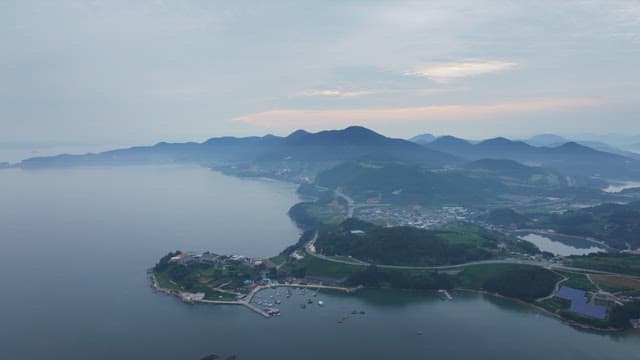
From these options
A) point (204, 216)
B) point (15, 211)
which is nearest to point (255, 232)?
point (204, 216)

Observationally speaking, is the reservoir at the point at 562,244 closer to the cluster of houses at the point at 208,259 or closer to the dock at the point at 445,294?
the dock at the point at 445,294

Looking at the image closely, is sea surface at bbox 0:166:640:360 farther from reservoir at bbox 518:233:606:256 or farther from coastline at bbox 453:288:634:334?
reservoir at bbox 518:233:606:256

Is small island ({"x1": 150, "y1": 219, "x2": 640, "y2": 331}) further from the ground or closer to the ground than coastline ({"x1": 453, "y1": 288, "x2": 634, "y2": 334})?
further from the ground

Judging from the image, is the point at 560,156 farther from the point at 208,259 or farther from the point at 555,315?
the point at 208,259

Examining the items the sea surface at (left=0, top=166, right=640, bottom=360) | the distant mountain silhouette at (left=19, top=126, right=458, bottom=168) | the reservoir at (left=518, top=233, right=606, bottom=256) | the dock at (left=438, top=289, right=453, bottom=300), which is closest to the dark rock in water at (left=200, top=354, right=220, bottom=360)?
the sea surface at (left=0, top=166, right=640, bottom=360)

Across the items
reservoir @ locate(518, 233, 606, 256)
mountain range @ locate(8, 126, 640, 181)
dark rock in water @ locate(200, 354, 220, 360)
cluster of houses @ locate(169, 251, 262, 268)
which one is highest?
mountain range @ locate(8, 126, 640, 181)

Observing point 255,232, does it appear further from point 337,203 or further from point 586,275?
point 586,275

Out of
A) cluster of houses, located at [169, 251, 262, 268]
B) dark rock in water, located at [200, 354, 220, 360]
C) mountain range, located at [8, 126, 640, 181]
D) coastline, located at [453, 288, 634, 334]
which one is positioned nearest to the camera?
dark rock in water, located at [200, 354, 220, 360]
